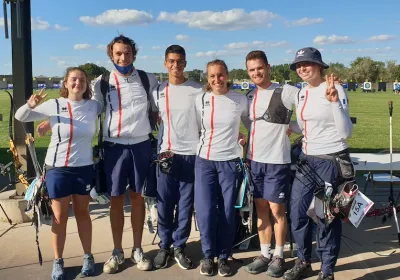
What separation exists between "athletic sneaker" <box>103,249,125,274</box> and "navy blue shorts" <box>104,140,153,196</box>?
2.05 feet

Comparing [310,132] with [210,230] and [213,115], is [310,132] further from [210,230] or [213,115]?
[210,230]

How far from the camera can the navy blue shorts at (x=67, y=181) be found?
12.3 feet

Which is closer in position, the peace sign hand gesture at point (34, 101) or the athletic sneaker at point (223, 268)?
the peace sign hand gesture at point (34, 101)

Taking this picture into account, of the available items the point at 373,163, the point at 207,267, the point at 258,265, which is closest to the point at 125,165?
the point at 207,267

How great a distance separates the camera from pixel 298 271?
3.92 metres

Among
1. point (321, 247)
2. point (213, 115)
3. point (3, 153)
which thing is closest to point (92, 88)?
point (213, 115)

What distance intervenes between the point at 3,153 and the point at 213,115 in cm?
899

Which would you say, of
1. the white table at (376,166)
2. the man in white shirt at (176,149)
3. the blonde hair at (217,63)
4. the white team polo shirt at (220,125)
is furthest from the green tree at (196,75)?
the white table at (376,166)

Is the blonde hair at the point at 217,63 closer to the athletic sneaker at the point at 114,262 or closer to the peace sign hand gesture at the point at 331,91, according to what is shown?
the peace sign hand gesture at the point at 331,91

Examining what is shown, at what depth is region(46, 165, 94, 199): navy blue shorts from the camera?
375 centimetres

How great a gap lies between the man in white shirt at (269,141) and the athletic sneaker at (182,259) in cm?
57

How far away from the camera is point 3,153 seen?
11.1 m

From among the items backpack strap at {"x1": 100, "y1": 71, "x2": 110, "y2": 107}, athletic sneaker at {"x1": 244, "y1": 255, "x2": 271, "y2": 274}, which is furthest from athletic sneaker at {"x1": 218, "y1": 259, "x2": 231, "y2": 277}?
backpack strap at {"x1": 100, "y1": 71, "x2": 110, "y2": 107}

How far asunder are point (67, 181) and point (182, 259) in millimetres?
1345
